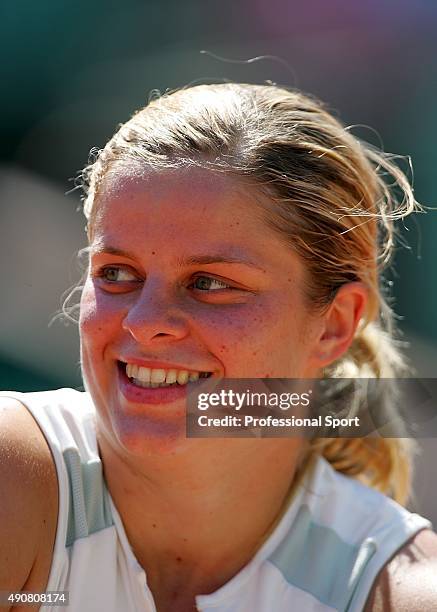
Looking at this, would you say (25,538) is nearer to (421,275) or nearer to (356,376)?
(356,376)

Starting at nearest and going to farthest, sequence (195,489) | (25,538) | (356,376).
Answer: (25,538) → (195,489) → (356,376)

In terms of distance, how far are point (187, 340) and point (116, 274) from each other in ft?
0.69

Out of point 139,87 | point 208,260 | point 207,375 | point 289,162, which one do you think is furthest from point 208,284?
point 139,87

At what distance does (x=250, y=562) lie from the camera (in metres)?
1.65

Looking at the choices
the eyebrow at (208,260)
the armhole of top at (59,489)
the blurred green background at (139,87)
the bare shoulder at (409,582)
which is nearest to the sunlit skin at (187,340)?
the eyebrow at (208,260)

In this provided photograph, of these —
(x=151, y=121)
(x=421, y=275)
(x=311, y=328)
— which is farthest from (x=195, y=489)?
(x=421, y=275)

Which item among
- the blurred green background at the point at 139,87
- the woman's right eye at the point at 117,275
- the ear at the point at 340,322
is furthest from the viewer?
the blurred green background at the point at 139,87

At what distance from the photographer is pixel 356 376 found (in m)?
1.95

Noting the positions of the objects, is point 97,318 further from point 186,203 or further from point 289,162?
point 289,162

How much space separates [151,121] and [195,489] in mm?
742

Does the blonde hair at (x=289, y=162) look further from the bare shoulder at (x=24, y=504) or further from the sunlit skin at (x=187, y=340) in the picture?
the bare shoulder at (x=24, y=504)

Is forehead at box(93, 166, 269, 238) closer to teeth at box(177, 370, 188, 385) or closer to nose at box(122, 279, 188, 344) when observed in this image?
nose at box(122, 279, 188, 344)

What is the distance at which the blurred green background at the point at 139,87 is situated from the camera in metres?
3.60

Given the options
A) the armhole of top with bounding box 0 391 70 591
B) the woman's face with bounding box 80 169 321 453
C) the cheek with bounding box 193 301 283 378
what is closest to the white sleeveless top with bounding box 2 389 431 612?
the armhole of top with bounding box 0 391 70 591
